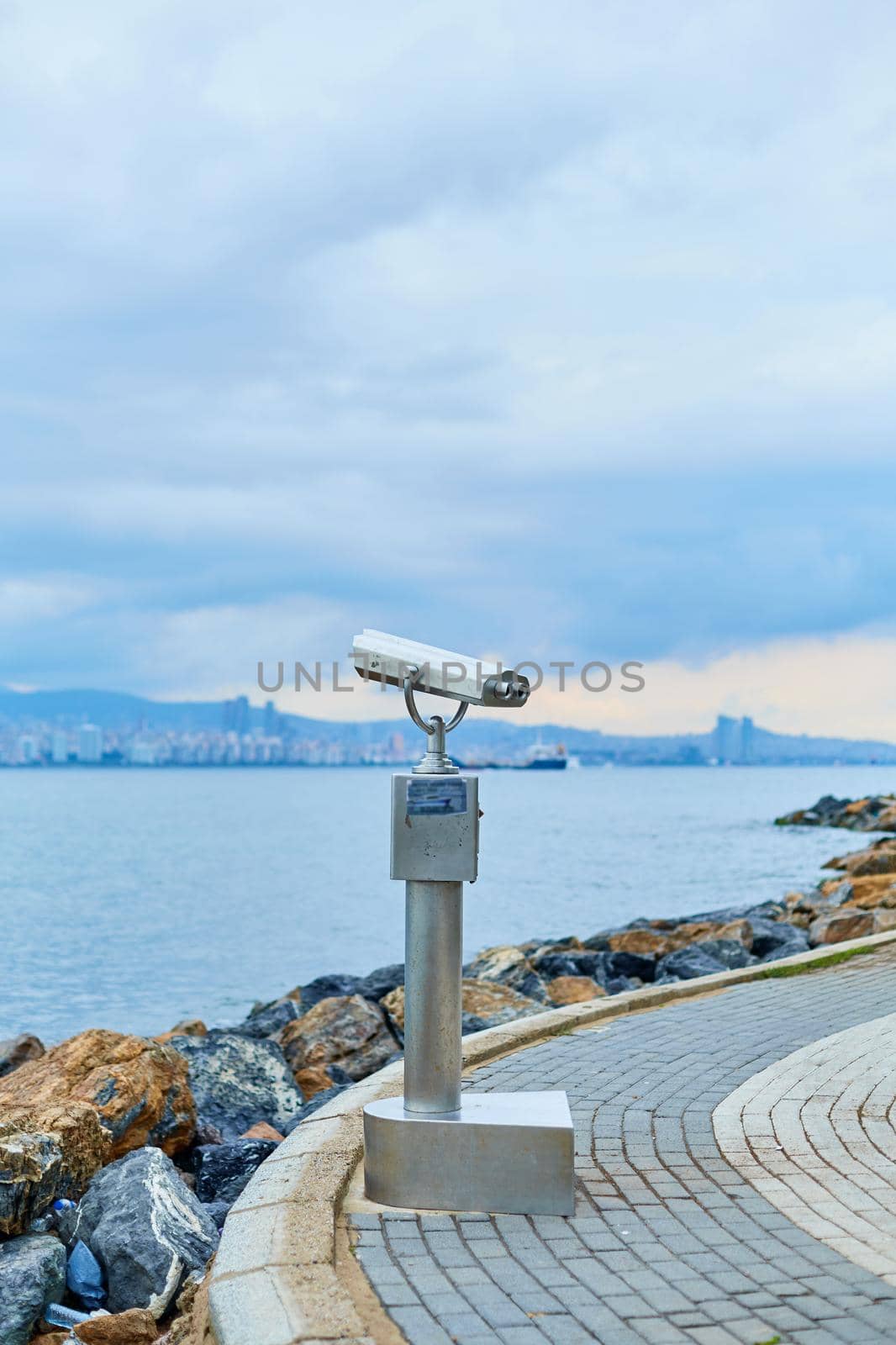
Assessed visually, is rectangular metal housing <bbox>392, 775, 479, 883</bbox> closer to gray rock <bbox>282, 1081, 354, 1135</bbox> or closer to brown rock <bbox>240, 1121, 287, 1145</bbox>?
brown rock <bbox>240, 1121, 287, 1145</bbox>

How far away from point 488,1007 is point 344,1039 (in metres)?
1.29

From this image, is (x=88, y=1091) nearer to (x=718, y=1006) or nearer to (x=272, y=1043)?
(x=272, y=1043)

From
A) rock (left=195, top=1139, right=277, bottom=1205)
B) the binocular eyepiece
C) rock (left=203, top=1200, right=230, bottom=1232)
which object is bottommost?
rock (left=195, top=1139, right=277, bottom=1205)

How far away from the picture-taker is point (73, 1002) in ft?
76.9

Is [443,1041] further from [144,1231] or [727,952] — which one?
[727,952]

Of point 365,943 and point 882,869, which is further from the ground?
point 882,869

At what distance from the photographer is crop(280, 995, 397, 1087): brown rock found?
35.9 feet

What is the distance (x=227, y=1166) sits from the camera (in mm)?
7387

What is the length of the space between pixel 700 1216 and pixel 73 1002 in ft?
67.2

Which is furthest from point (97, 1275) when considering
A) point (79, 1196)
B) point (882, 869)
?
point (882, 869)

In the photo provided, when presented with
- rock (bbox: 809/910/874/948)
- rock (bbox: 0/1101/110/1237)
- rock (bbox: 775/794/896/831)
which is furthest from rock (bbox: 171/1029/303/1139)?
rock (bbox: 775/794/896/831)

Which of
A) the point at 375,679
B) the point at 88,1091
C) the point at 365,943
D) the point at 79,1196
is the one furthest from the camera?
the point at 365,943

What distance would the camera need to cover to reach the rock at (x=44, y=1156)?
19.4ft

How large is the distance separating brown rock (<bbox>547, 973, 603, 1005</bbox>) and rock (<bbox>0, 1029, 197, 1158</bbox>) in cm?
641
